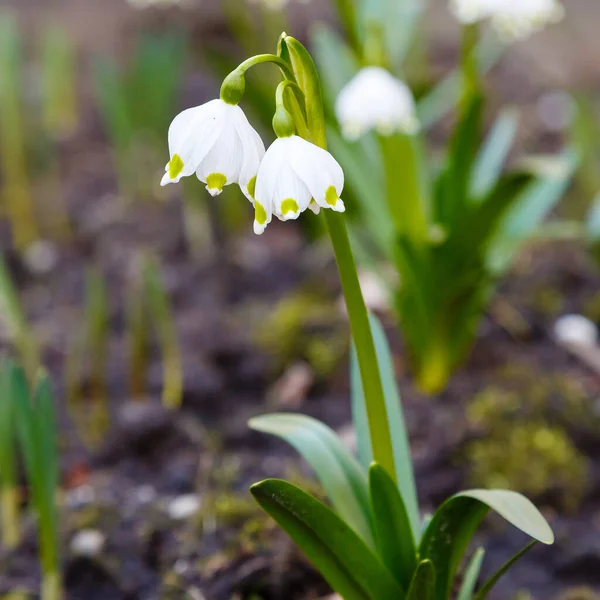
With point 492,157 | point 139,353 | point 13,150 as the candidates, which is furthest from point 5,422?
point 13,150

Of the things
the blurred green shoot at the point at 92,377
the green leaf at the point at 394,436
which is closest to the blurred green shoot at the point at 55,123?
the blurred green shoot at the point at 92,377

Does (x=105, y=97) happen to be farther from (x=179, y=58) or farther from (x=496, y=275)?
(x=496, y=275)

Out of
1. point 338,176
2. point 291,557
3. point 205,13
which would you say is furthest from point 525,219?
point 205,13

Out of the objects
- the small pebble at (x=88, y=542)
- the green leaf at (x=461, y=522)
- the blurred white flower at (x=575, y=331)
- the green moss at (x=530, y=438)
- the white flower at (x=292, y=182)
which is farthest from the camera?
the blurred white flower at (x=575, y=331)

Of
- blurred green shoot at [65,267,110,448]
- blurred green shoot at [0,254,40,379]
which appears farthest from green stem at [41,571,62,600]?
blurred green shoot at [0,254,40,379]

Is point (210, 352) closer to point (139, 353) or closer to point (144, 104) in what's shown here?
point (139, 353)

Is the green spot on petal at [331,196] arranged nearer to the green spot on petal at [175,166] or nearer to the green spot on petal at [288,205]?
the green spot on petal at [288,205]
